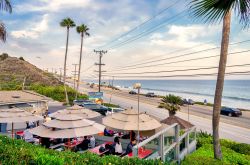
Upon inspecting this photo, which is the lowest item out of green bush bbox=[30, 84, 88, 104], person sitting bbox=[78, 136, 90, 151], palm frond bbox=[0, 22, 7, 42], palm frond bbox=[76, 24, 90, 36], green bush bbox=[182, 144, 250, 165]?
green bush bbox=[182, 144, 250, 165]

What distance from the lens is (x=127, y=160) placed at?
24.2 feet

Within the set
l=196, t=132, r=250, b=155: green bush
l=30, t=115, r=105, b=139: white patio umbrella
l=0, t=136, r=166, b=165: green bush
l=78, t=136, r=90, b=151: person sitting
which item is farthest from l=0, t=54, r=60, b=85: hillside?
l=0, t=136, r=166, b=165: green bush

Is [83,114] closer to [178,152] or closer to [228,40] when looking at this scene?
[178,152]

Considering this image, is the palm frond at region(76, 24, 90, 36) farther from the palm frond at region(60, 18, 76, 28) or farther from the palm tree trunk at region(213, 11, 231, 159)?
the palm tree trunk at region(213, 11, 231, 159)

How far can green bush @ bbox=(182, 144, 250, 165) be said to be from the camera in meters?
13.4

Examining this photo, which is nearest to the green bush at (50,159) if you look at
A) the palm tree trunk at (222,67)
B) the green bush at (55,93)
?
the palm tree trunk at (222,67)

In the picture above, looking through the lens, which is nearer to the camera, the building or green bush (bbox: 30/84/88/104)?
the building

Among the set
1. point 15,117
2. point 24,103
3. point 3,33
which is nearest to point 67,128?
point 15,117

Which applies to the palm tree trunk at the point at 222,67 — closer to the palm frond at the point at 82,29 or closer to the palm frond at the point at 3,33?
the palm frond at the point at 3,33

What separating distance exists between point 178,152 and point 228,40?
6940mm

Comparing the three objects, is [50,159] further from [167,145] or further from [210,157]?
[210,157]

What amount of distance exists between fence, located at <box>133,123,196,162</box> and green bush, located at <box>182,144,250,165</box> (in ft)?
1.93

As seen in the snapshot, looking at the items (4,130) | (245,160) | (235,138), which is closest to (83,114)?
(4,130)

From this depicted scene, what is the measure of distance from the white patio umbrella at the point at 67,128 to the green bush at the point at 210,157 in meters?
5.04
